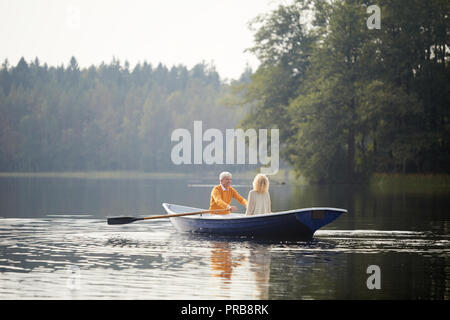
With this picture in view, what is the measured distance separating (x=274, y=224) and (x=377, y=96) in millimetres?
32918

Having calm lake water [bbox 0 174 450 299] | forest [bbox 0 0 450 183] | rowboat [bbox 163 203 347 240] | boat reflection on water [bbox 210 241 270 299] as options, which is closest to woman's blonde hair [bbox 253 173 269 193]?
rowboat [bbox 163 203 347 240]


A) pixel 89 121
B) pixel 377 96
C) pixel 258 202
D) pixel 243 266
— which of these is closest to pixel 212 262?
pixel 243 266

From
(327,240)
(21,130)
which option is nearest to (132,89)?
(21,130)

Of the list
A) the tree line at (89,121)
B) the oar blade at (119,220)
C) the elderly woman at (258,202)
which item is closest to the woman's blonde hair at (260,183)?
the elderly woman at (258,202)

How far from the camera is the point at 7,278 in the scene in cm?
1176

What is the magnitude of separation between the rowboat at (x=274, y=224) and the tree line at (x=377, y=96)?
105 ft

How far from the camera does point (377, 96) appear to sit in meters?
48.2

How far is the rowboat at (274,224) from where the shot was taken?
16594mm

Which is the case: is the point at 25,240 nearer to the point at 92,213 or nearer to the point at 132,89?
the point at 92,213

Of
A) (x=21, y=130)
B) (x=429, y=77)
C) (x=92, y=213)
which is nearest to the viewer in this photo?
(x=92, y=213)

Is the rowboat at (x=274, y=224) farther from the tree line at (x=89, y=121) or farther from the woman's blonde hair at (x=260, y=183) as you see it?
the tree line at (x=89, y=121)

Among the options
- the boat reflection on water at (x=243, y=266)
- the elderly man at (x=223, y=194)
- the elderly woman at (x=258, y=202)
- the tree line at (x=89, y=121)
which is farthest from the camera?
the tree line at (x=89, y=121)
